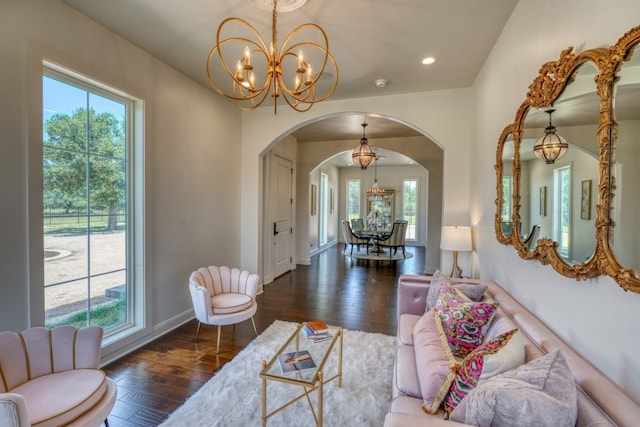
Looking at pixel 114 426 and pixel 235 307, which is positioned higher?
pixel 235 307

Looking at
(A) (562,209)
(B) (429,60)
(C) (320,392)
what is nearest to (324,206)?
(B) (429,60)

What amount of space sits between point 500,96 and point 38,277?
12.8 feet

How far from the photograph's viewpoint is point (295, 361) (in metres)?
1.83

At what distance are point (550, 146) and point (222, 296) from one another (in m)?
3.10

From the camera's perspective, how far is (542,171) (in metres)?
1.74

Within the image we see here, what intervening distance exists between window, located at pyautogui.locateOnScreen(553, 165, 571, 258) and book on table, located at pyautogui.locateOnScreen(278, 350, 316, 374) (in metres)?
1.56

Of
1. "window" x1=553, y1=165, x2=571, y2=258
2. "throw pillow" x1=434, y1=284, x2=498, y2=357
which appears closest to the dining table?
"throw pillow" x1=434, y1=284, x2=498, y2=357

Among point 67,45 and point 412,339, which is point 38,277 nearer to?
point 67,45

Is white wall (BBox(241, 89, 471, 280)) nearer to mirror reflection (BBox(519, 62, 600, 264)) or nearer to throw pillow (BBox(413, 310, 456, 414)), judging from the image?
mirror reflection (BBox(519, 62, 600, 264))

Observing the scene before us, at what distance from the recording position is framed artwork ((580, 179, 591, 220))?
1260 mm

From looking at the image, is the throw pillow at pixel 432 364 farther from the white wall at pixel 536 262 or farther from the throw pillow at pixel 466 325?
the white wall at pixel 536 262

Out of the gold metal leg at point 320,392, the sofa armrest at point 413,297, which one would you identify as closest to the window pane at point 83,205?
the gold metal leg at point 320,392

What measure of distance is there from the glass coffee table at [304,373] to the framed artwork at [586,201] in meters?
1.50

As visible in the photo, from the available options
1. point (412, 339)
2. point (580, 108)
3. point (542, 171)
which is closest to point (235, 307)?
point (412, 339)
